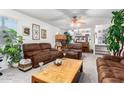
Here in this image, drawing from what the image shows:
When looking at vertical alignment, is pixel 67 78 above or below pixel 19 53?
below

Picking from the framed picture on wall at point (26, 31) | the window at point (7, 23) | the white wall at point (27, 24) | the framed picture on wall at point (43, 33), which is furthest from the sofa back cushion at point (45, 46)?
the window at point (7, 23)

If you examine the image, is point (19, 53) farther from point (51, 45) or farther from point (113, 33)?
point (113, 33)

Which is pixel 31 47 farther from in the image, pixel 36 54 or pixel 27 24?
pixel 27 24

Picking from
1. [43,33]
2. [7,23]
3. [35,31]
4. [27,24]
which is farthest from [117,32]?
[7,23]

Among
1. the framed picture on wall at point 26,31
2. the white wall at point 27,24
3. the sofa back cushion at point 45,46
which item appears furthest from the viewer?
the sofa back cushion at point 45,46

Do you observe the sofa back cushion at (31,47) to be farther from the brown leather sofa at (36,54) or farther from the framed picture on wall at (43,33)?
the framed picture on wall at (43,33)

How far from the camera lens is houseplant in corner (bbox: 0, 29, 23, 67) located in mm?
2579

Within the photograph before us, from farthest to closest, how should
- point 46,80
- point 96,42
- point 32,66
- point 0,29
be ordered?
1. point 96,42
2. point 32,66
3. point 0,29
4. point 46,80

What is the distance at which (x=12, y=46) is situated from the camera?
2818mm

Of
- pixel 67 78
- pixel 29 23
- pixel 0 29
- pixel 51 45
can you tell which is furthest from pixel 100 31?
pixel 0 29

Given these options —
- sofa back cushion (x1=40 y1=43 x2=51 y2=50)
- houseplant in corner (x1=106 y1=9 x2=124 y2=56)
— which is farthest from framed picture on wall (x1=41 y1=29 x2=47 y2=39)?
houseplant in corner (x1=106 y1=9 x2=124 y2=56)

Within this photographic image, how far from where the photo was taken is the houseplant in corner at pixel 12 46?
2.58m

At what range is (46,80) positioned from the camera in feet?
5.32
